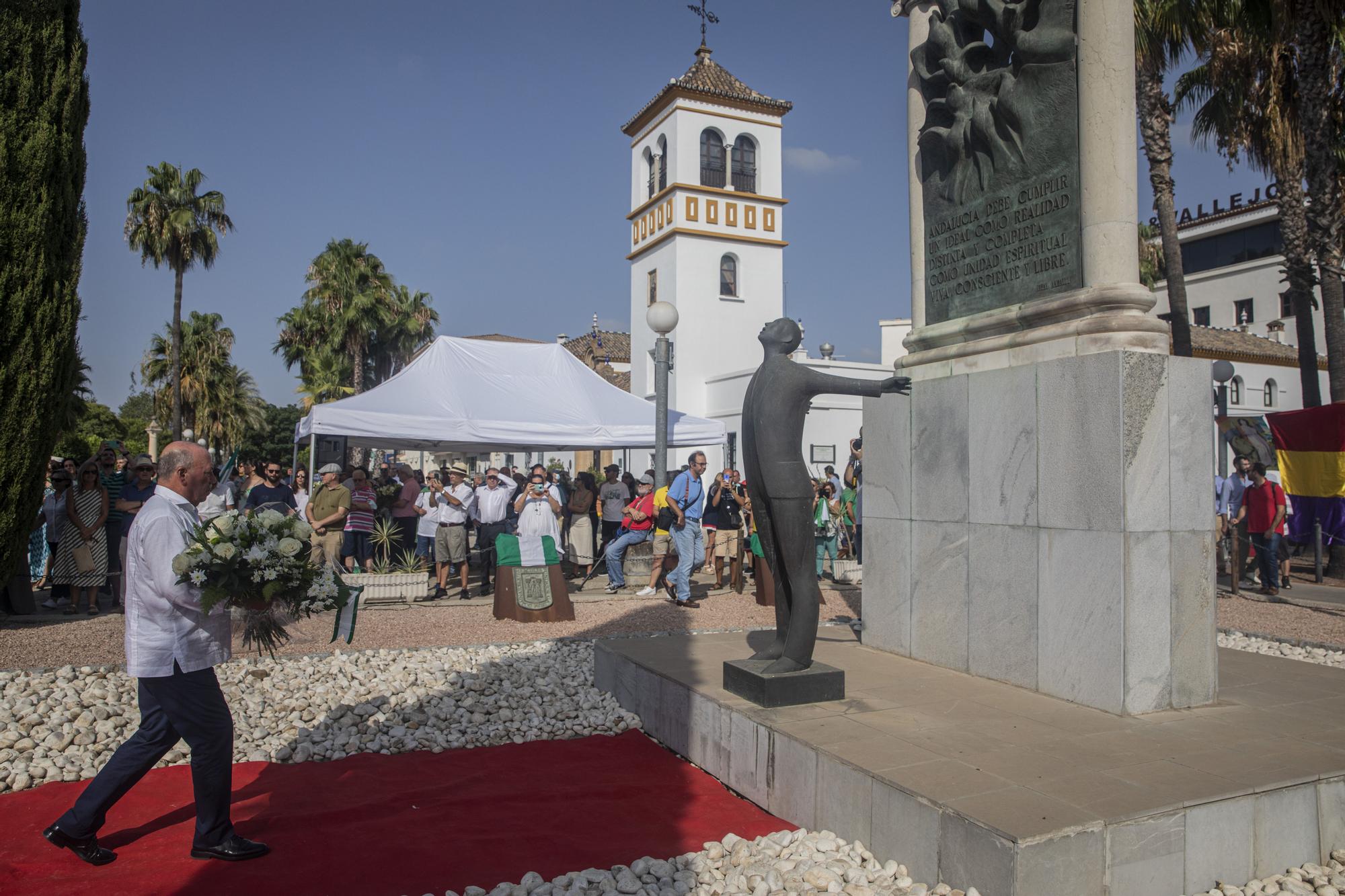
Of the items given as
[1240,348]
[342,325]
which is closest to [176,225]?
[342,325]

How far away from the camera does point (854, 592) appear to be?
11.9 m

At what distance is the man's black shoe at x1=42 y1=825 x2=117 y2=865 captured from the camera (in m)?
3.84

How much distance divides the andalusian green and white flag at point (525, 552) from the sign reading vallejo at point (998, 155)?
5.40m

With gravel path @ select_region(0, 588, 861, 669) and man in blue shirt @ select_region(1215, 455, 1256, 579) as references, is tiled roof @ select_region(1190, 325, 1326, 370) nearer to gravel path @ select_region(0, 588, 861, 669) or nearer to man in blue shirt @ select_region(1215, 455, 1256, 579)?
man in blue shirt @ select_region(1215, 455, 1256, 579)

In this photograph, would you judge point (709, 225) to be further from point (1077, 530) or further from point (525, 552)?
point (1077, 530)

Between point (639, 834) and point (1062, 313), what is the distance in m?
3.71

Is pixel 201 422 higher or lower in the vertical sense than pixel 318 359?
lower

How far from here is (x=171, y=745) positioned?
393 centimetres

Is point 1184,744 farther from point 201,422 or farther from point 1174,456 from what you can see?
point 201,422

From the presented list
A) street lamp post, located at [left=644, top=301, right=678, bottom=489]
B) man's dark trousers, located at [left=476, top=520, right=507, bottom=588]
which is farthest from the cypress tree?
street lamp post, located at [left=644, top=301, right=678, bottom=489]

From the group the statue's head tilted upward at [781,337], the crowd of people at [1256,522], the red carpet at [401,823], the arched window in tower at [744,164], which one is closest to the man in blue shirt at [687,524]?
the red carpet at [401,823]

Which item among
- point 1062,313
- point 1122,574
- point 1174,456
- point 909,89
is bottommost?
point 1122,574

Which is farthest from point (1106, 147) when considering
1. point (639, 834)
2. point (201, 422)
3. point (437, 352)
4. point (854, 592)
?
point (201, 422)

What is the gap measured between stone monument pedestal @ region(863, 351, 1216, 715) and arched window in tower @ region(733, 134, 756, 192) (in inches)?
1313
